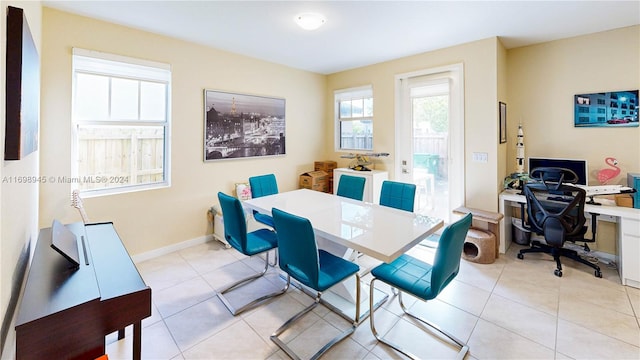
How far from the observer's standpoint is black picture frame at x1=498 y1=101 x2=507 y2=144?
3471 mm

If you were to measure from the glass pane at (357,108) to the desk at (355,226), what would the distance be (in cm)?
232

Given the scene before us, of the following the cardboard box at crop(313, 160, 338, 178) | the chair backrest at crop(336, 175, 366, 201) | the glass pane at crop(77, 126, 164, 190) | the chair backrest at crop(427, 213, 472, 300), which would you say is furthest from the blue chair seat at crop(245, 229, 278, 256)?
the cardboard box at crop(313, 160, 338, 178)

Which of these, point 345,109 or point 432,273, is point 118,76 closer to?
point 345,109

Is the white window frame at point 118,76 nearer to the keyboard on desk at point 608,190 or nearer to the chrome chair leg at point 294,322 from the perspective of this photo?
the chrome chair leg at point 294,322

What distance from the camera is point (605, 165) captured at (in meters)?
3.22

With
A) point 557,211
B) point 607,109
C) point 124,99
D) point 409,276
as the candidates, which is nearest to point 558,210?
point 557,211

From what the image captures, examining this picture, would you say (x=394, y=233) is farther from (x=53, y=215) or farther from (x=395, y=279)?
(x=53, y=215)

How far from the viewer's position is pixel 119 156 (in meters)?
3.22

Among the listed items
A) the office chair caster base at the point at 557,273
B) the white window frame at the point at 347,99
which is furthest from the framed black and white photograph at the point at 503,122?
the white window frame at the point at 347,99

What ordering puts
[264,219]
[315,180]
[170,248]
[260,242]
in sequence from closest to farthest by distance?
[260,242]
[264,219]
[170,248]
[315,180]

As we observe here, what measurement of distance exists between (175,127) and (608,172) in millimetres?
5098

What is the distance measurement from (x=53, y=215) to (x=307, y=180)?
3.16 meters

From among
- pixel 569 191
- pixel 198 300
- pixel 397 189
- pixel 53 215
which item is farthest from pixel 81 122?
pixel 569 191

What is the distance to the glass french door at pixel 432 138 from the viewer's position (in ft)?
12.3
